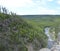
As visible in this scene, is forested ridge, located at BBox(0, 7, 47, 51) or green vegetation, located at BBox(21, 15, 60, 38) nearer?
forested ridge, located at BBox(0, 7, 47, 51)

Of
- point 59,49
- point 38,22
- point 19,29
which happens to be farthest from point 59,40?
point 19,29

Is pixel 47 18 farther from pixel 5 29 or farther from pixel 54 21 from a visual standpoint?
pixel 5 29

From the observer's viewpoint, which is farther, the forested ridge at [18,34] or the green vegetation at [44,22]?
the green vegetation at [44,22]

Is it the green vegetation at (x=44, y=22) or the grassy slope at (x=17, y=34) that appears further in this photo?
the green vegetation at (x=44, y=22)

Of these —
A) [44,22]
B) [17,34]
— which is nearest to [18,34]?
[17,34]

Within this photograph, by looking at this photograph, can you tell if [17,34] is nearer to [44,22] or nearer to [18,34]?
[18,34]

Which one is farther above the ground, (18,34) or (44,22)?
(44,22)

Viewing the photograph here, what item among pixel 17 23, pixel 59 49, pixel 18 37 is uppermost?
pixel 17 23

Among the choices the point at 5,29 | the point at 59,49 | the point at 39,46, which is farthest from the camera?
the point at 39,46
